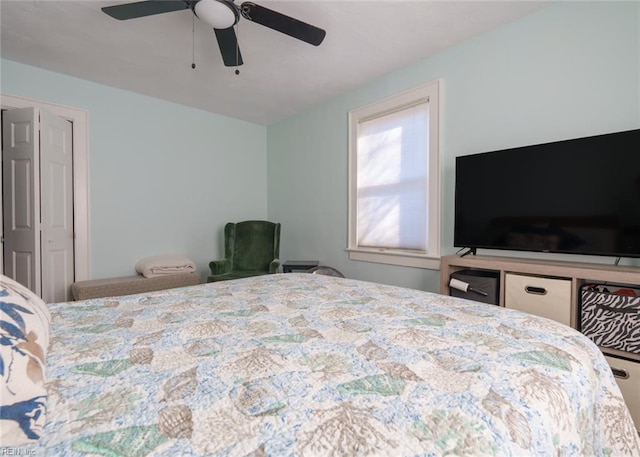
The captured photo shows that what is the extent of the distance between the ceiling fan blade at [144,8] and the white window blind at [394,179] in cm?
189

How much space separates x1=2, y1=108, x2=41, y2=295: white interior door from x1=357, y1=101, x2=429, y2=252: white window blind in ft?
9.39

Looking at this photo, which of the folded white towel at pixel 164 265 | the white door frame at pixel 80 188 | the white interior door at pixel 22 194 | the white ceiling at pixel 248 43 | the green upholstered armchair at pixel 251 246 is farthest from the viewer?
the green upholstered armchair at pixel 251 246

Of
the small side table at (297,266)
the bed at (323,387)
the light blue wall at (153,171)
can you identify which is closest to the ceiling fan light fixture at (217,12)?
the bed at (323,387)

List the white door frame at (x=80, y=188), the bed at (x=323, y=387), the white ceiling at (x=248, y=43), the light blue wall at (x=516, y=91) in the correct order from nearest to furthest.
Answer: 1. the bed at (x=323, y=387)
2. the light blue wall at (x=516, y=91)
3. the white ceiling at (x=248, y=43)
4. the white door frame at (x=80, y=188)

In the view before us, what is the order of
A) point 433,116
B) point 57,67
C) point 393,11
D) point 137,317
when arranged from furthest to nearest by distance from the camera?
point 57,67
point 433,116
point 393,11
point 137,317

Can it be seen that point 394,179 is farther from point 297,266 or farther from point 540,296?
point 540,296

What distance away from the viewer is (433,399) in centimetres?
60

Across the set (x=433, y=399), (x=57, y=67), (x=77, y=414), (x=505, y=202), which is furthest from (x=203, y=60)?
(x=433, y=399)

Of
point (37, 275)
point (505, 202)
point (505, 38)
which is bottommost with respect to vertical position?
point (37, 275)

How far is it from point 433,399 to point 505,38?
2554mm

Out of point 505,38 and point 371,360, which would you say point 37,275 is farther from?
point 505,38

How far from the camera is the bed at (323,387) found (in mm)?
492

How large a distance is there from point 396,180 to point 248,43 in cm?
168

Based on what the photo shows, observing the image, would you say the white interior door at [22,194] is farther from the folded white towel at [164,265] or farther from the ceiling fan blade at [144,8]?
the ceiling fan blade at [144,8]
